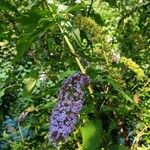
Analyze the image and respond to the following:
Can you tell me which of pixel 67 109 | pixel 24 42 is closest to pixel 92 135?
pixel 67 109

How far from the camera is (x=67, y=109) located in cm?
184

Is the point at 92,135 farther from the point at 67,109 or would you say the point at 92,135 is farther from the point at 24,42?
the point at 24,42

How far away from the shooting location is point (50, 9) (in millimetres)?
2135

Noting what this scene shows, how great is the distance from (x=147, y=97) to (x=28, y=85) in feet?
4.99

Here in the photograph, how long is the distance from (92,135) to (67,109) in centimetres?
24

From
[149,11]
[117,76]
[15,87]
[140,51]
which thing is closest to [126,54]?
[140,51]

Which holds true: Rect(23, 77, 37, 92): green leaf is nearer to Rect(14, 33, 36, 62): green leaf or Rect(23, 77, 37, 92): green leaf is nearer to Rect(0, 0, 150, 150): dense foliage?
Rect(0, 0, 150, 150): dense foliage

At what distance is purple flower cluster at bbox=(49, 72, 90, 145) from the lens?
1850 mm

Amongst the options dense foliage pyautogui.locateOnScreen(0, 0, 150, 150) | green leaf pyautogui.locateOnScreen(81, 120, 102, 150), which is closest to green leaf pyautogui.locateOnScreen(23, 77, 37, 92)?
dense foliage pyautogui.locateOnScreen(0, 0, 150, 150)

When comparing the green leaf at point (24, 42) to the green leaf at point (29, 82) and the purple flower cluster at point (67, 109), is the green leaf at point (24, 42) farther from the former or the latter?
the green leaf at point (29, 82)

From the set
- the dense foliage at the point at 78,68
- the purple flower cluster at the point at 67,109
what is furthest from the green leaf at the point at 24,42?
the purple flower cluster at the point at 67,109

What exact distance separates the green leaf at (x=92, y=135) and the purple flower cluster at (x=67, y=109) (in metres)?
0.13

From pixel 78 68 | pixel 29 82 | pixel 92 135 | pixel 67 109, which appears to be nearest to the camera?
pixel 67 109

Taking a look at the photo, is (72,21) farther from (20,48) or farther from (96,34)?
(20,48)
